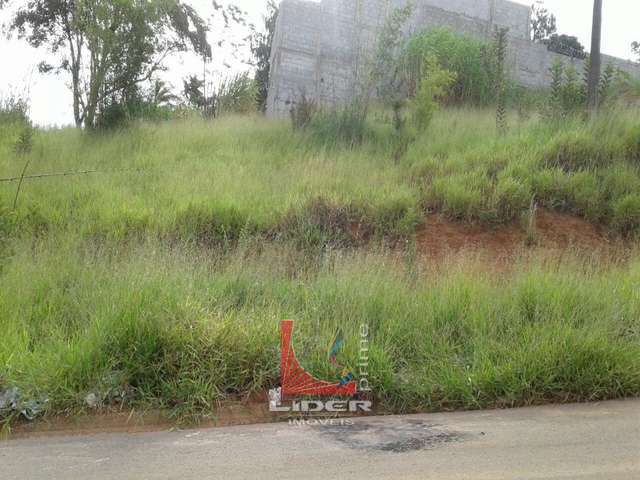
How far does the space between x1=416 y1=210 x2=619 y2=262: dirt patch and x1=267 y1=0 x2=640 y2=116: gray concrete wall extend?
6.29 meters

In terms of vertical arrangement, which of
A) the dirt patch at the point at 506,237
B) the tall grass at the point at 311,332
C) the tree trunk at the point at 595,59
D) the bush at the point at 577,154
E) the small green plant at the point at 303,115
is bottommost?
the tall grass at the point at 311,332

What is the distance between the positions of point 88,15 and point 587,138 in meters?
9.35

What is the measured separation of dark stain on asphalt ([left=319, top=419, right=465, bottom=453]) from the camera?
349 cm

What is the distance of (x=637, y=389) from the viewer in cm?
428

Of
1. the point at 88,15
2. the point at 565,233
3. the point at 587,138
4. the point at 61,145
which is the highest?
the point at 88,15

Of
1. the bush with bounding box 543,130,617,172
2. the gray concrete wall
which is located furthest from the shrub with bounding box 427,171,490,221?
the gray concrete wall

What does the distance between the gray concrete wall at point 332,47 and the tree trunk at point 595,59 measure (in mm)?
2537

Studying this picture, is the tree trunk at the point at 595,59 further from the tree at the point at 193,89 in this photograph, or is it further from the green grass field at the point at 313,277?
the tree at the point at 193,89

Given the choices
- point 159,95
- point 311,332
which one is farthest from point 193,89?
point 311,332

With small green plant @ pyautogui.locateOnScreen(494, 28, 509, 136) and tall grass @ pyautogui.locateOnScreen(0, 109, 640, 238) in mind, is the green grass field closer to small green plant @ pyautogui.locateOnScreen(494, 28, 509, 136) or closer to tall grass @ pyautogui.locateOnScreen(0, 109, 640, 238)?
tall grass @ pyautogui.locateOnScreen(0, 109, 640, 238)

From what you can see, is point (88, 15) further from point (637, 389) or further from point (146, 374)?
point (637, 389)

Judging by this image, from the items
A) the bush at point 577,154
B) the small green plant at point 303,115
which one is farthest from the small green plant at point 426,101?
the bush at point 577,154

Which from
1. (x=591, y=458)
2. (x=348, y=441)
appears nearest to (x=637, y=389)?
(x=591, y=458)

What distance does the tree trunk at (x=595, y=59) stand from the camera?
10.8m
